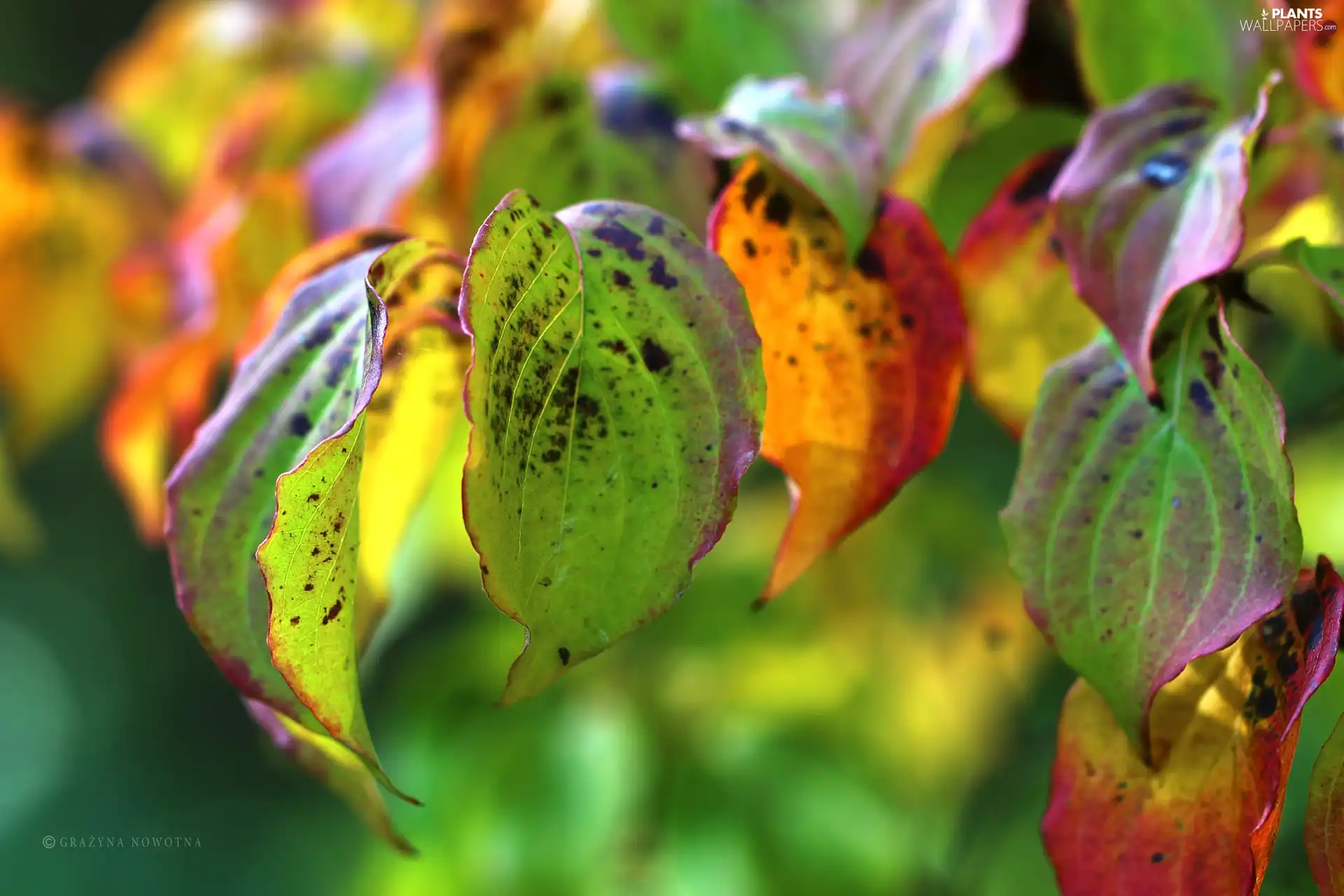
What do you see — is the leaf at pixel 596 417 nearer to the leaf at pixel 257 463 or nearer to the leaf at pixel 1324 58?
the leaf at pixel 257 463

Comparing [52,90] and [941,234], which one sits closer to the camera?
[941,234]

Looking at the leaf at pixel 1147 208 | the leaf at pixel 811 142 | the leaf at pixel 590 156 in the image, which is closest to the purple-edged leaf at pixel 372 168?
the leaf at pixel 590 156

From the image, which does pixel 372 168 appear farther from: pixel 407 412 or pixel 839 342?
pixel 839 342

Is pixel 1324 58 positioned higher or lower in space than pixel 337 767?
higher

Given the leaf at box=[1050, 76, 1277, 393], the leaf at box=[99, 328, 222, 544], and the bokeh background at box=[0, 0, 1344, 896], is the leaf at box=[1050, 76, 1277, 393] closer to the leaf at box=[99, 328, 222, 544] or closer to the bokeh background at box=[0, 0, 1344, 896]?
the bokeh background at box=[0, 0, 1344, 896]

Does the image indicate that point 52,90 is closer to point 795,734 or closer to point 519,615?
point 795,734

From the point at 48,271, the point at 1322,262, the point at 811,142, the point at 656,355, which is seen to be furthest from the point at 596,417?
the point at 48,271

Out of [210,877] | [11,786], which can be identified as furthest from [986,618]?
[11,786]
